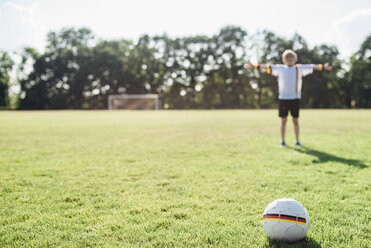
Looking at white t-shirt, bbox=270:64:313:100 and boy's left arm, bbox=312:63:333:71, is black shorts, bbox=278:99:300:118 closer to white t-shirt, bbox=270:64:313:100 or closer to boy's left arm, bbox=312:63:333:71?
white t-shirt, bbox=270:64:313:100

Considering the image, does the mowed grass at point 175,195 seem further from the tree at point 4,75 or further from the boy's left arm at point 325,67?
the tree at point 4,75

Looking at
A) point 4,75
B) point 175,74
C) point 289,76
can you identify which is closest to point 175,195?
point 289,76

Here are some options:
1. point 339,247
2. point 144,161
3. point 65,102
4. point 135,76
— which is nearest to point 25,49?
point 65,102

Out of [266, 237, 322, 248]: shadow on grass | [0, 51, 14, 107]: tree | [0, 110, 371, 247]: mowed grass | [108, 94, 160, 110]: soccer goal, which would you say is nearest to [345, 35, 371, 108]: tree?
[108, 94, 160, 110]: soccer goal

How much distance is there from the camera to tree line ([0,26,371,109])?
52.8m

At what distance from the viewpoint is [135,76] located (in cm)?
5622

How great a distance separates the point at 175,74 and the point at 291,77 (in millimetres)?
49899

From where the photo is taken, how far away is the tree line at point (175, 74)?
173ft

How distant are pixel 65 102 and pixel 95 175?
54650mm

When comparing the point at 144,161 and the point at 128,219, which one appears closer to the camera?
the point at 128,219

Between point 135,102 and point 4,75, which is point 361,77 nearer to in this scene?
point 135,102

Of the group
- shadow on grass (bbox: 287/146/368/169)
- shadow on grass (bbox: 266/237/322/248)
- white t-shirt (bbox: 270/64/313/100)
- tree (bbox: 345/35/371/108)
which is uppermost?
tree (bbox: 345/35/371/108)

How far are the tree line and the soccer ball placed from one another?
52.2 meters

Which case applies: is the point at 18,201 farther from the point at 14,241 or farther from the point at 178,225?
the point at 178,225
